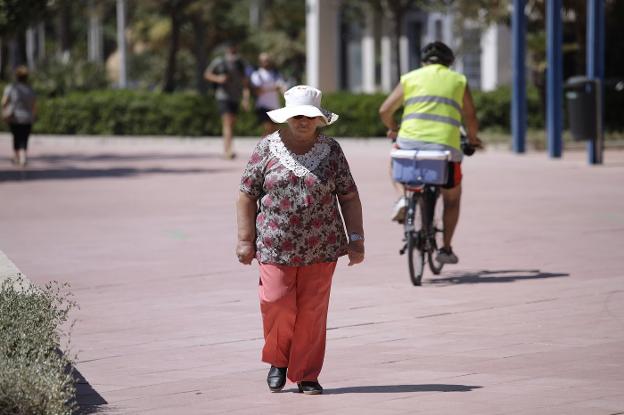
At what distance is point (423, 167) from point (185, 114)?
21.8 meters

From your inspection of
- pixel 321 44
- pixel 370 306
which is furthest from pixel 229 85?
pixel 370 306

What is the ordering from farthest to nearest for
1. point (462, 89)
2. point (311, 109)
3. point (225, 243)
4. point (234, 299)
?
point (225, 243) → point (462, 89) → point (234, 299) → point (311, 109)

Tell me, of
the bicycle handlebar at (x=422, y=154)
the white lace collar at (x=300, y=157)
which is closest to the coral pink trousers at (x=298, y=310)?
the white lace collar at (x=300, y=157)

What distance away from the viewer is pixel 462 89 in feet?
36.2

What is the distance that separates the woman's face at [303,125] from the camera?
6.97 metres

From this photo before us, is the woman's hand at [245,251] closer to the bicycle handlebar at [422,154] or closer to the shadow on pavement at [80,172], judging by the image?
the bicycle handlebar at [422,154]

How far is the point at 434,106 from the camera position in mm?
10945

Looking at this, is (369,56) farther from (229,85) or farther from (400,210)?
(400,210)

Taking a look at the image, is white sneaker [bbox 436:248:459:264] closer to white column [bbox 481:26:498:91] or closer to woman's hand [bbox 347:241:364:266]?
woman's hand [bbox 347:241:364:266]

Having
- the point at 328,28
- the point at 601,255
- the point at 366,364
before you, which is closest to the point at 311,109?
the point at 366,364

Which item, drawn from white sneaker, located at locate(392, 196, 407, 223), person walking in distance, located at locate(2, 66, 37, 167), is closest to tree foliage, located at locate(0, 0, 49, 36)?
person walking in distance, located at locate(2, 66, 37, 167)

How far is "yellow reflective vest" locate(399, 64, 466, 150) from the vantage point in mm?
10945

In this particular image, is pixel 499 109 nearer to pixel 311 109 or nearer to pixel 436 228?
pixel 436 228

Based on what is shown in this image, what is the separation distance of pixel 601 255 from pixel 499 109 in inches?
684
